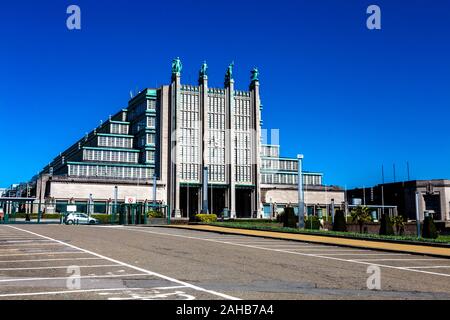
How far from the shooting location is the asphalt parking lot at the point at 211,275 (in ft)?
28.9

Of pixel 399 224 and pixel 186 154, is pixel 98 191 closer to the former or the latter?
pixel 186 154

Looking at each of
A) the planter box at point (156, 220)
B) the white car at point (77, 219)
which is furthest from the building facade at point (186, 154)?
the planter box at point (156, 220)

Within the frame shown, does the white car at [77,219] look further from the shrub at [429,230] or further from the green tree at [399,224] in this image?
the shrub at [429,230]

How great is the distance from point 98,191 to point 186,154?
19900mm

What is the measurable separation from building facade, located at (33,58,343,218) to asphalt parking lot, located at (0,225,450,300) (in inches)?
3292

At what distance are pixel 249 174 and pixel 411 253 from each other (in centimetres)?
9023

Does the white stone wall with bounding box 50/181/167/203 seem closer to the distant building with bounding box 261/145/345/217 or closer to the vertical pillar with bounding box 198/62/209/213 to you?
the vertical pillar with bounding box 198/62/209/213

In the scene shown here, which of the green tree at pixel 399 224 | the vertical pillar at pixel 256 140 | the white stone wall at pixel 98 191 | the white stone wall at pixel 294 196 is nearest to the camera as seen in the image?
the green tree at pixel 399 224

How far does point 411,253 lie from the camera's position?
1834 centimetres

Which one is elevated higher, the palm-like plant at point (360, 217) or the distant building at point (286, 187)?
the distant building at point (286, 187)

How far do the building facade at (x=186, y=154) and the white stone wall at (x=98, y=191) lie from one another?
204 mm

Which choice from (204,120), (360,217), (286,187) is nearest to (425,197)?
(286,187)

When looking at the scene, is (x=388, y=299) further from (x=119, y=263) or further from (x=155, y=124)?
(x=155, y=124)

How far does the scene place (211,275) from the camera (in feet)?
36.8
